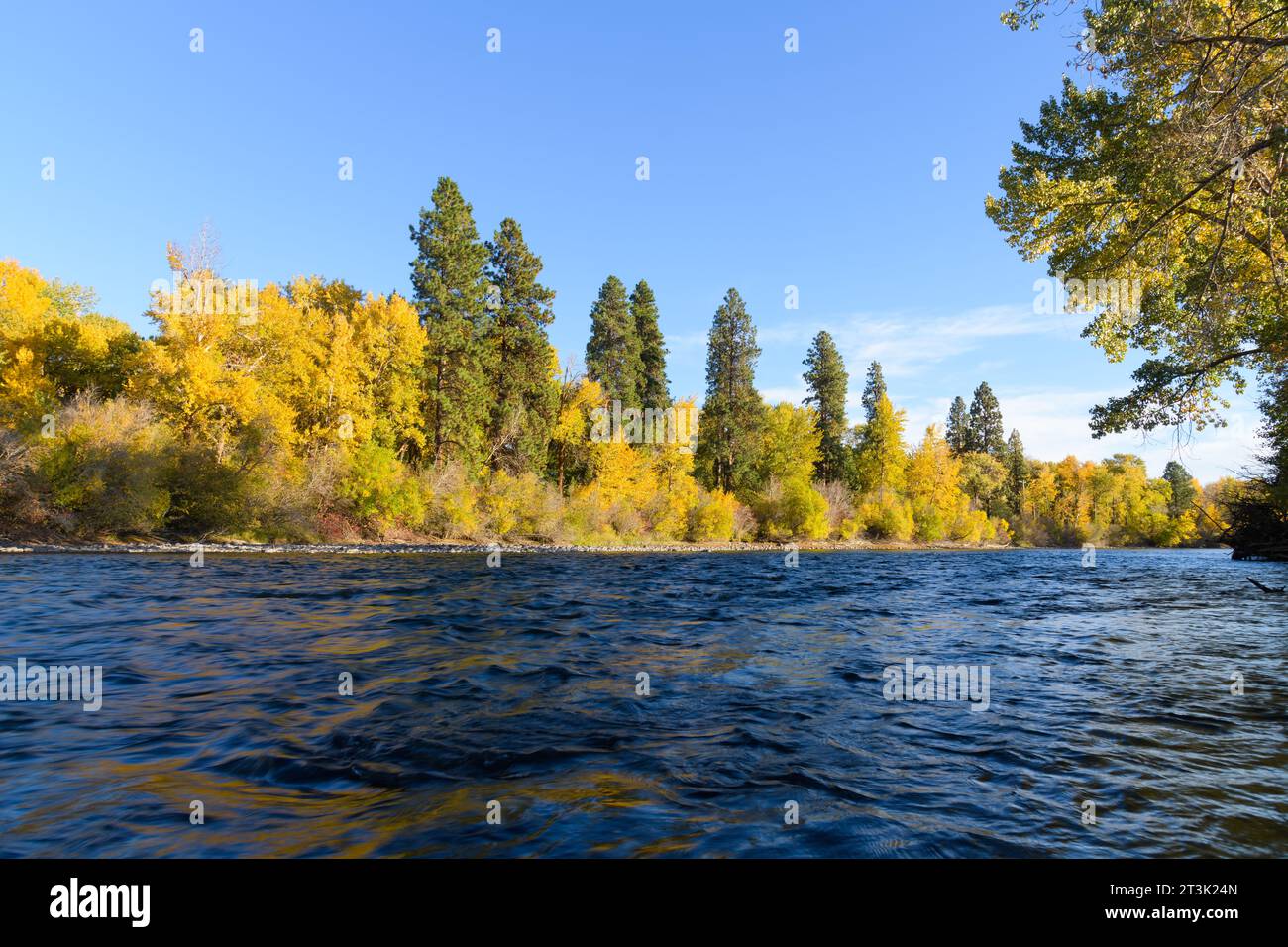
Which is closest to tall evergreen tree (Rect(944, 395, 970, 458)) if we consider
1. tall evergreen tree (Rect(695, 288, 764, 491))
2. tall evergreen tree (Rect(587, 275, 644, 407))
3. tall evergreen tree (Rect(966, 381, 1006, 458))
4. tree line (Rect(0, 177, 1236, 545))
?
tall evergreen tree (Rect(966, 381, 1006, 458))

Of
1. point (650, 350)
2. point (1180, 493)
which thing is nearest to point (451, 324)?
point (650, 350)

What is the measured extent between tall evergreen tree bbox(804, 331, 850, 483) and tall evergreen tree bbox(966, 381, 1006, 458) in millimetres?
41459

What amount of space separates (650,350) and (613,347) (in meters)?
6.81

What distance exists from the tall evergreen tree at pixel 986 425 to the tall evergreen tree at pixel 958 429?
154cm

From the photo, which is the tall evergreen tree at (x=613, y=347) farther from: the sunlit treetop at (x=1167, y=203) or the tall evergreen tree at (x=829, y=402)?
the sunlit treetop at (x=1167, y=203)

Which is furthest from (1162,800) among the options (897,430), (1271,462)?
(897,430)

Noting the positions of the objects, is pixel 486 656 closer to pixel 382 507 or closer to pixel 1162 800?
pixel 1162 800

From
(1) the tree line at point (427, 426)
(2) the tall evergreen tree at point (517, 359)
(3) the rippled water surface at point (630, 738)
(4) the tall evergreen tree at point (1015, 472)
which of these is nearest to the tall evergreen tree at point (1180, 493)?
(4) the tall evergreen tree at point (1015, 472)

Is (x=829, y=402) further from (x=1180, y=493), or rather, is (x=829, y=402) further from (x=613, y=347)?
(x=1180, y=493)

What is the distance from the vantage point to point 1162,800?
496 centimetres

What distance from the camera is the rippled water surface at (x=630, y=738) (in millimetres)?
4422

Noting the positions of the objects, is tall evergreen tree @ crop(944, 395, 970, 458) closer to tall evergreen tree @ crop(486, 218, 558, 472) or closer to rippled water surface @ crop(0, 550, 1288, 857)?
tall evergreen tree @ crop(486, 218, 558, 472)

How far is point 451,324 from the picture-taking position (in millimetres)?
51594

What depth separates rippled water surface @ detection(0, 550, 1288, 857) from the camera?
4422 millimetres
